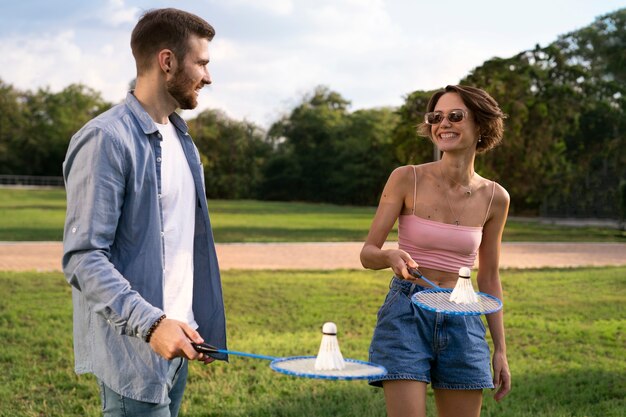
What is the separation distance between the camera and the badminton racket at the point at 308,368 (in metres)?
2.19

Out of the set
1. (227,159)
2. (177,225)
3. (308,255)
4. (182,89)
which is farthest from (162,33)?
(227,159)

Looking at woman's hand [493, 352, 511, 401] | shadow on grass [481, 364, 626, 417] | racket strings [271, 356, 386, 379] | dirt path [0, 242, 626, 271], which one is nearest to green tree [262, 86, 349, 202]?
dirt path [0, 242, 626, 271]

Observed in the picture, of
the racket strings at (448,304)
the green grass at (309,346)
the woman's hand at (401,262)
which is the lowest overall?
the green grass at (309,346)

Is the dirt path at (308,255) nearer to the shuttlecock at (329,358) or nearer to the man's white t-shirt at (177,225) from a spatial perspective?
the man's white t-shirt at (177,225)

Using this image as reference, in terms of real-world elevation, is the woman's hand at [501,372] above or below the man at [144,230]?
below

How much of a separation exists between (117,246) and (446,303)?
1110 millimetres

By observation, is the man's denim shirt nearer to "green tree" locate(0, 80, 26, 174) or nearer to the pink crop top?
the pink crop top

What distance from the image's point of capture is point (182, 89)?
9.09 ft

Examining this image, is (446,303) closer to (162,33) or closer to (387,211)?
(387,211)

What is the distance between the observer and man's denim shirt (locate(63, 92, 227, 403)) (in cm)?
246

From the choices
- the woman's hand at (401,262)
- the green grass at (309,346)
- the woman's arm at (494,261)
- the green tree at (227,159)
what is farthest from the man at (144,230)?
the green tree at (227,159)

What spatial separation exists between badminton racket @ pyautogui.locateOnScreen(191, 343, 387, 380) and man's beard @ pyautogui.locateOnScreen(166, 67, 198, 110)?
830 millimetres

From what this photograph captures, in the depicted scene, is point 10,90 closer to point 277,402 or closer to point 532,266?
point 532,266

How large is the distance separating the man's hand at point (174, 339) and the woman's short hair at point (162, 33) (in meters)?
0.87
